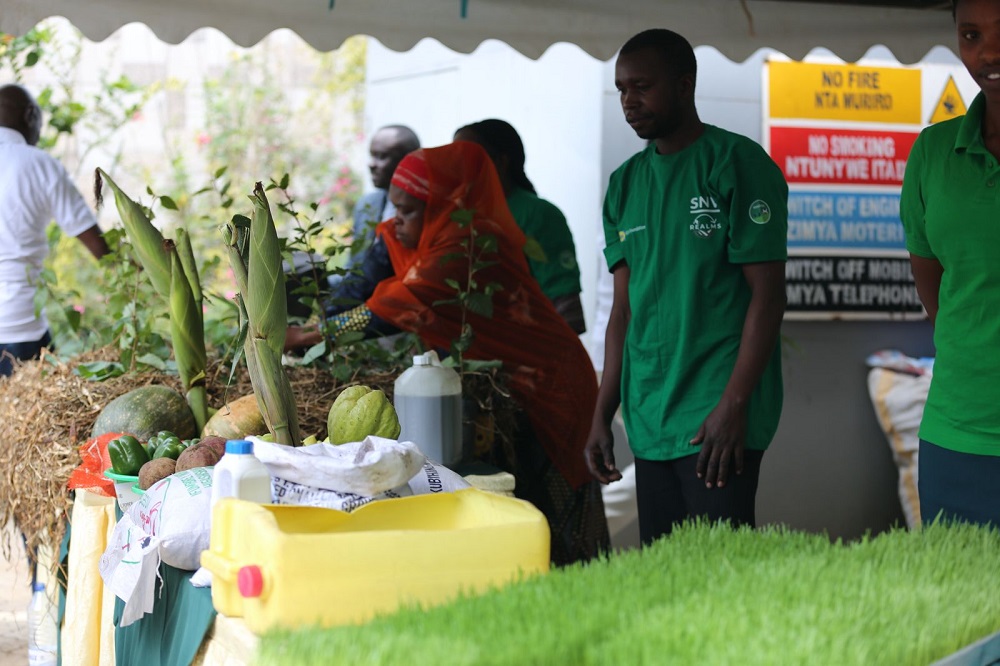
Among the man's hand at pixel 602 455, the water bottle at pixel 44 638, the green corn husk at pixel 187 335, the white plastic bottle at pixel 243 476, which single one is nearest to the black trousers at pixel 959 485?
the man's hand at pixel 602 455

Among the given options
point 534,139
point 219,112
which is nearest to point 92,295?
point 219,112

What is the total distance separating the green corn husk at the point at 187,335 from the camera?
319 centimetres

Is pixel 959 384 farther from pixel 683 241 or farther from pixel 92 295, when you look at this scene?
pixel 92 295

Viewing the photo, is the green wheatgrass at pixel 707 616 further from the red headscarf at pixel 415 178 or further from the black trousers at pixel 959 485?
the red headscarf at pixel 415 178

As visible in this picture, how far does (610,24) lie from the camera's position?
4188mm

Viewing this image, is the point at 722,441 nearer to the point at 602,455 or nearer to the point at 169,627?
the point at 602,455

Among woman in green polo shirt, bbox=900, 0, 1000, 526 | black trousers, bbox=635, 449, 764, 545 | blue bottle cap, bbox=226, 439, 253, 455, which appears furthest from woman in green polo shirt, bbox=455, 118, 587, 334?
blue bottle cap, bbox=226, 439, 253, 455

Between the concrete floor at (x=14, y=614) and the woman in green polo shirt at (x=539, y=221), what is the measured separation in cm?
214

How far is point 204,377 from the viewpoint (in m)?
3.26

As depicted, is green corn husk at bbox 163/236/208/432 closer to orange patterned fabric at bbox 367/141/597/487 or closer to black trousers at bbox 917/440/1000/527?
orange patterned fabric at bbox 367/141/597/487

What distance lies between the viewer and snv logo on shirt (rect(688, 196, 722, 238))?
110 inches

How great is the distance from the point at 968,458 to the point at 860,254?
10.8ft

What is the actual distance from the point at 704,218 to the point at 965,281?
2.07 ft

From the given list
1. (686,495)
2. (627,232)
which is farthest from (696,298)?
(686,495)
